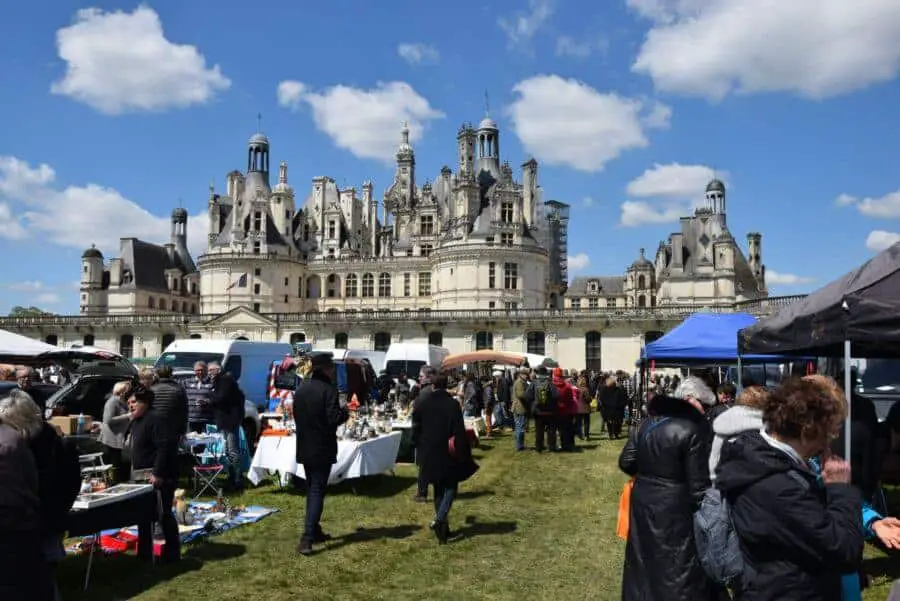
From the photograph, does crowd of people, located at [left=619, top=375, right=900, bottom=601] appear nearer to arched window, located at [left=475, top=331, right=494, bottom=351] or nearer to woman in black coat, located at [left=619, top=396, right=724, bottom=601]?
woman in black coat, located at [left=619, top=396, right=724, bottom=601]

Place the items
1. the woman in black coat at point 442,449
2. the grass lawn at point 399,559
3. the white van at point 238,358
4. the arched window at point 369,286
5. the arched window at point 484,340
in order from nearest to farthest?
the grass lawn at point 399,559, the woman in black coat at point 442,449, the white van at point 238,358, the arched window at point 484,340, the arched window at point 369,286

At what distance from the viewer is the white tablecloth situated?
1002cm

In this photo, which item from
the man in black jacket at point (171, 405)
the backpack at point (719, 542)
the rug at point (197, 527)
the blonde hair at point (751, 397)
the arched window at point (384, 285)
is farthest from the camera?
the arched window at point (384, 285)

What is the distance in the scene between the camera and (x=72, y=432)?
9.95m

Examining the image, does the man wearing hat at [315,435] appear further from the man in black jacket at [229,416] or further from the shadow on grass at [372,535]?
the man in black jacket at [229,416]

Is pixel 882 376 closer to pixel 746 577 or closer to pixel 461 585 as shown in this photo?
pixel 461 585

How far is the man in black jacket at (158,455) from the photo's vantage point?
6.73 m

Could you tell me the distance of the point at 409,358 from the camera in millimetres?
29766

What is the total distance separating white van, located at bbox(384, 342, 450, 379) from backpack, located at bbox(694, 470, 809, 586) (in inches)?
1030

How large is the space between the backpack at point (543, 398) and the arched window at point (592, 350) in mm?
30329

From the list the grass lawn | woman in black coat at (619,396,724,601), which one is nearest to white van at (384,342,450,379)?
the grass lawn

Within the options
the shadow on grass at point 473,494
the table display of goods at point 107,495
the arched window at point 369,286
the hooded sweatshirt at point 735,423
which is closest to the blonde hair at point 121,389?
the table display of goods at point 107,495

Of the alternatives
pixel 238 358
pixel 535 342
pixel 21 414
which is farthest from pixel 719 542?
pixel 535 342

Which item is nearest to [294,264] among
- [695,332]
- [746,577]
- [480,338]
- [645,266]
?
[480,338]
